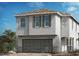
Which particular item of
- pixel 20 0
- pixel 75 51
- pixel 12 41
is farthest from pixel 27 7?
pixel 75 51

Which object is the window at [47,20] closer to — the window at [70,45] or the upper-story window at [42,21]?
the upper-story window at [42,21]

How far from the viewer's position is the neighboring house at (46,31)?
9500mm

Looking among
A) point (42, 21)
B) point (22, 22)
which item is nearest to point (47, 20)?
point (42, 21)

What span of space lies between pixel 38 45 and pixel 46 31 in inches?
14.3

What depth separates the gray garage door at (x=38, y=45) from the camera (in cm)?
957

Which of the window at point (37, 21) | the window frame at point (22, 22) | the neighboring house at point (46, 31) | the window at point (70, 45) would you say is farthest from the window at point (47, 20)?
the window at point (70, 45)

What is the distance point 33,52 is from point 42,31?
1.67 ft

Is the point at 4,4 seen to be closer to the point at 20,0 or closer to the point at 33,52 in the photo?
the point at 20,0

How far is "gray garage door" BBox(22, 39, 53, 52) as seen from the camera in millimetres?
9570

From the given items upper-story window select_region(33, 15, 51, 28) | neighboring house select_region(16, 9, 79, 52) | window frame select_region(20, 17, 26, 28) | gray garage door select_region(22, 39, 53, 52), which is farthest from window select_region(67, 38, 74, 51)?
window frame select_region(20, 17, 26, 28)

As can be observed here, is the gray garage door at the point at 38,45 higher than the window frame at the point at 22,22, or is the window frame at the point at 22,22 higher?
the window frame at the point at 22,22

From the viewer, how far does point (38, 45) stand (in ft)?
31.5

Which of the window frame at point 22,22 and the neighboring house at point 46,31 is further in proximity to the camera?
the window frame at point 22,22

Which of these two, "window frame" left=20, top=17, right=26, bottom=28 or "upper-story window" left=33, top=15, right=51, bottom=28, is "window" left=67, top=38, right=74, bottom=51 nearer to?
"upper-story window" left=33, top=15, right=51, bottom=28
